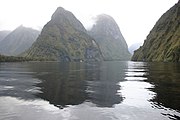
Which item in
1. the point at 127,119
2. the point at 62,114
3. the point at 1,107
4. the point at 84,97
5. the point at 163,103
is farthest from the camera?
the point at 84,97

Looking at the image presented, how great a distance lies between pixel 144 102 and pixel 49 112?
43.0ft

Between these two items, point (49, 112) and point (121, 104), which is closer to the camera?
point (49, 112)

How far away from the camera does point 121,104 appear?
33.1m

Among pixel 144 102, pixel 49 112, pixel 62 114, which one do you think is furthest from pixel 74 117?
pixel 144 102

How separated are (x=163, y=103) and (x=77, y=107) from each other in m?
10.8

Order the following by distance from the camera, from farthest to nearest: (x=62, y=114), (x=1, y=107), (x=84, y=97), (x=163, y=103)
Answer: (x=84, y=97) → (x=163, y=103) → (x=1, y=107) → (x=62, y=114)

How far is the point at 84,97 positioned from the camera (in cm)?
3809

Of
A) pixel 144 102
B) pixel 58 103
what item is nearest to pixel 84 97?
pixel 58 103

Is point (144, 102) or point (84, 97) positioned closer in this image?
point (144, 102)

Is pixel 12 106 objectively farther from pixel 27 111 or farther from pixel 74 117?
pixel 74 117

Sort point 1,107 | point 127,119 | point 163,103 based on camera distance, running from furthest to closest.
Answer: point 163,103 < point 1,107 < point 127,119

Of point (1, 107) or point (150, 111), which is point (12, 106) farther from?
point (150, 111)

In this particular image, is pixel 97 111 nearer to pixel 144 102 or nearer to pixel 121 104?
pixel 121 104

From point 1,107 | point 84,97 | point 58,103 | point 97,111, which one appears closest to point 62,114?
point 97,111
